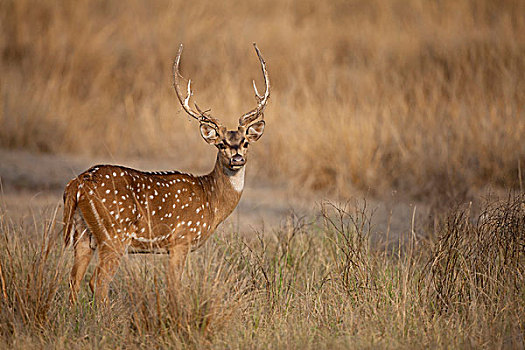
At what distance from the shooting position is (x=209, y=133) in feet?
20.9

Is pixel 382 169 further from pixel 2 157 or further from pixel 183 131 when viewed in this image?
pixel 2 157

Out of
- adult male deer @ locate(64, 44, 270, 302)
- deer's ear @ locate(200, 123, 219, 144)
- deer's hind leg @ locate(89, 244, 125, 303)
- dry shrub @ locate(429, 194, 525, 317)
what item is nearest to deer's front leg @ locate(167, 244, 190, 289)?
adult male deer @ locate(64, 44, 270, 302)

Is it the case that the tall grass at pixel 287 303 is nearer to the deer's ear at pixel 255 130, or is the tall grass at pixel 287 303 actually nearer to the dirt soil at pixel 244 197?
the deer's ear at pixel 255 130

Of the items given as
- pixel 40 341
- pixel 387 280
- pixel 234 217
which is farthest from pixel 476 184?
pixel 40 341

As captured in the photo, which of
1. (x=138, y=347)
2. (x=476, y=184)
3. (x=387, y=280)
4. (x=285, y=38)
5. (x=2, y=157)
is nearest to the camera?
(x=138, y=347)

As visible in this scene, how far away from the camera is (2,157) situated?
35.1 ft

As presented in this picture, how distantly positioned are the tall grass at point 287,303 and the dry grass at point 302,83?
2963mm

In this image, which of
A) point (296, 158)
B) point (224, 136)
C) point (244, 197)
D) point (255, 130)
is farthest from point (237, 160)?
point (296, 158)

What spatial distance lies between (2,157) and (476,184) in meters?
6.15

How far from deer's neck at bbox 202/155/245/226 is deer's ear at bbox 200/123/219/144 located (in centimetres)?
24

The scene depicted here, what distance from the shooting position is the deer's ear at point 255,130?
656 cm

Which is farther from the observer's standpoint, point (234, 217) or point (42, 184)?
point (42, 184)

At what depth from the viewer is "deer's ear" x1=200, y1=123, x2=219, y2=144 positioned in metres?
6.34

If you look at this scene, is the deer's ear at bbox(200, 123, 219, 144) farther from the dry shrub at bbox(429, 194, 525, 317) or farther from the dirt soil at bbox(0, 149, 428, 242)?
the dry shrub at bbox(429, 194, 525, 317)
